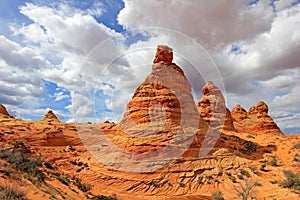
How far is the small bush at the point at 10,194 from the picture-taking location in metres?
9.92

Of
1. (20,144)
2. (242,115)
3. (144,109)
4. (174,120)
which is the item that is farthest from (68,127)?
(242,115)

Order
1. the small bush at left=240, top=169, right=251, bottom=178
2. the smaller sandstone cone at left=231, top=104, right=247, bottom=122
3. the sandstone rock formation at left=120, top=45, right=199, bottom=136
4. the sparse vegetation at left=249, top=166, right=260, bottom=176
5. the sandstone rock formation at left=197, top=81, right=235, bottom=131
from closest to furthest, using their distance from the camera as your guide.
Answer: the small bush at left=240, top=169, right=251, bottom=178, the sparse vegetation at left=249, top=166, right=260, bottom=176, the sandstone rock formation at left=120, top=45, right=199, bottom=136, the sandstone rock formation at left=197, top=81, right=235, bottom=131, the smaller sandstone cone at left=231, top=104, right=247, bottom=122

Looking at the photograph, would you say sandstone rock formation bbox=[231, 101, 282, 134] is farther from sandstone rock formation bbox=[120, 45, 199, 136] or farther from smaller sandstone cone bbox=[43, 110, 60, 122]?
smaller sandstone cone bbox=[43, 110, 60, 122]

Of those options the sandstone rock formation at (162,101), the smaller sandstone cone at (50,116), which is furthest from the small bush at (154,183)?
the smaller sandstone cone at (50,116)

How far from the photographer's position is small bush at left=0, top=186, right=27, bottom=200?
992 cm

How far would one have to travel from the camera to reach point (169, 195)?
22625mm

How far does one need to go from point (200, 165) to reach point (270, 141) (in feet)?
78.9

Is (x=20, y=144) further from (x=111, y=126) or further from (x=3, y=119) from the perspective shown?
(x=111, y=126)

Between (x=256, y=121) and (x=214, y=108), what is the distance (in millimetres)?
19466

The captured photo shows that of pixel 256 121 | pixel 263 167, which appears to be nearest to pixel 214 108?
pixel 256 121

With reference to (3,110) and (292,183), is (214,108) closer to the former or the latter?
(292,183)

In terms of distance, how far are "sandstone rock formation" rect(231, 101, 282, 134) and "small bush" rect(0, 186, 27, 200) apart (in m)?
58.1

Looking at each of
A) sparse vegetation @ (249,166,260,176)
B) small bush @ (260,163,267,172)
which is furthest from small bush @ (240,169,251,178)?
small bush @ (260,163,267,172)

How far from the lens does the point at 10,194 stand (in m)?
10.3
